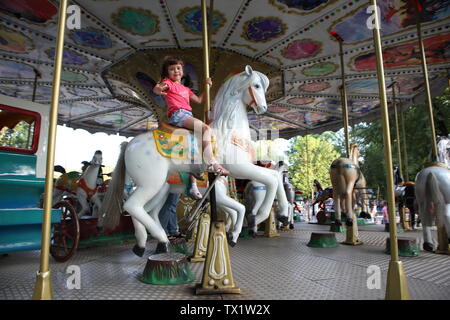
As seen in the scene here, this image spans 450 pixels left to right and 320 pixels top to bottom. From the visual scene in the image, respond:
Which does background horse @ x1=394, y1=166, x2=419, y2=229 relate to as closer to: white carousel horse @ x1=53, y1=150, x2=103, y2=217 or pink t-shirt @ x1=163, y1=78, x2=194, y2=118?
pink t-shirt @ x1=163, y1=78, x2=194, y2=118

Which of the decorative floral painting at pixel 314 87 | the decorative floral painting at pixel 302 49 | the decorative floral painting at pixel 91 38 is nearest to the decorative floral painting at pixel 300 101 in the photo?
the decorative floral painting at pixel 314 87

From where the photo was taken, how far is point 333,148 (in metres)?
30.5

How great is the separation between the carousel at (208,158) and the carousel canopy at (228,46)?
0.13 feet

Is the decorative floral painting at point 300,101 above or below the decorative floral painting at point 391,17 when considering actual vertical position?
below

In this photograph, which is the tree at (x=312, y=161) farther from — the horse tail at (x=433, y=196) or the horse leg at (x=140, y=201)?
the horse leg at (x=140, y=201)

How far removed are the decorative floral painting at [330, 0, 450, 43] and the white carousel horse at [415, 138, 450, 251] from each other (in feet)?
9.49

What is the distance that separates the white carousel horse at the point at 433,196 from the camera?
4051 millimetres

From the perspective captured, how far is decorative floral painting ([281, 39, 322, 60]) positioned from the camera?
6.36 metres

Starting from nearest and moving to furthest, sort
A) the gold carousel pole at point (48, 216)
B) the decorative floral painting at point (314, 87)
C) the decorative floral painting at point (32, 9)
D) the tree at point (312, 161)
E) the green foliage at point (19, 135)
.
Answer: the gold carousel pole at point (48, 216) → the green foliage at point (19, 135) → the decorative floral painting at point (32, 9) → the decorative floral painting at point (314, 87) → the tree at point (312, 161)

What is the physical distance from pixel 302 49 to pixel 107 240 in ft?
18.8

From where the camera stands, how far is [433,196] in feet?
13.6

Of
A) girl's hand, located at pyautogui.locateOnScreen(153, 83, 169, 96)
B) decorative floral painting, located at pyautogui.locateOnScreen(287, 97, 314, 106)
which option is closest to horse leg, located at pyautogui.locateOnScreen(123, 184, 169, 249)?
girl's hand, located at pyautogui.locateOnScreen(153, 83, 169, 96)
